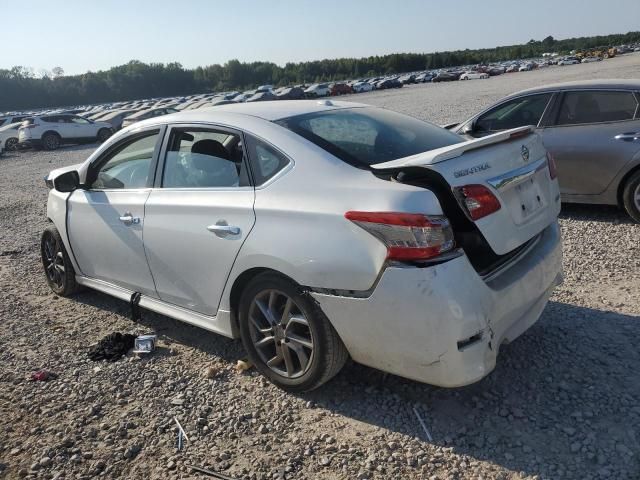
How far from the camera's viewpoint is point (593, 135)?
6320mm

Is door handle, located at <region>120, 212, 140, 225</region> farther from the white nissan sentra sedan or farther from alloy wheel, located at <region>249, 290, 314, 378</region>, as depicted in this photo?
alloy wheel, located at <region>249, 290, 314, 378</region>

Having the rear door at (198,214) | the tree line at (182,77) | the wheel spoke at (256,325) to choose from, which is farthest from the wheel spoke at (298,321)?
the tree line at (182,77)

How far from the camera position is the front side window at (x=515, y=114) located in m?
6.88

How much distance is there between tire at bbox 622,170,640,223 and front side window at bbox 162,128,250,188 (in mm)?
4636

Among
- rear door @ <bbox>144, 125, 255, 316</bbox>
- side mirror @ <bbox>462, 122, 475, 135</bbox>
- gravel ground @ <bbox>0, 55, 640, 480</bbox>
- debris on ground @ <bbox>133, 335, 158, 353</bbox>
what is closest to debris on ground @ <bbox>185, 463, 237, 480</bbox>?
gravel ground @ <bbox>0, 55, 640, 480</bbox>

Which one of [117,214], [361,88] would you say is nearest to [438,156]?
[117,214]

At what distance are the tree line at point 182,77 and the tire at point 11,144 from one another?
3150 inches

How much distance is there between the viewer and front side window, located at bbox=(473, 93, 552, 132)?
6.88 meters

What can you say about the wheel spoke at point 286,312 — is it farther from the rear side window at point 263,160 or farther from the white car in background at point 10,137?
the white car in background at point 10,137

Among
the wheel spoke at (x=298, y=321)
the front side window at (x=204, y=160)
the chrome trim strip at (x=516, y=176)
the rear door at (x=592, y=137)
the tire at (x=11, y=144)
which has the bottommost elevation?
the tire at (x=11, y=144)

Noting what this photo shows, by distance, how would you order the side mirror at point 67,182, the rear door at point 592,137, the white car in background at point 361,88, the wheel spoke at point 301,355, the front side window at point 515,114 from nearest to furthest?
the wheel spoke at point 301,355 < the side mirror at point 67,182 < the rear door at point 592,137 < the front side window at point 515,114 < the white car in background at point 361,88

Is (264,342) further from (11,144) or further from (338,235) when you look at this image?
(11,144)

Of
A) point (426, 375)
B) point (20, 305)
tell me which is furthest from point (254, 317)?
point (20, 305)

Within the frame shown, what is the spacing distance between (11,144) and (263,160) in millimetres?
28686
